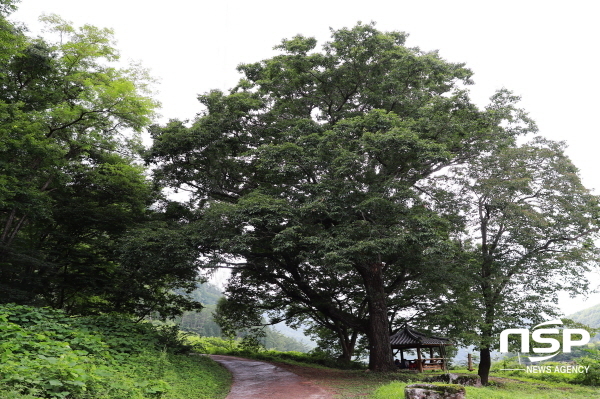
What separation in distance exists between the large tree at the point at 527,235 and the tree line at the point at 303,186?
2.4 inches

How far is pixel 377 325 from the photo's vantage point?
13.8 m

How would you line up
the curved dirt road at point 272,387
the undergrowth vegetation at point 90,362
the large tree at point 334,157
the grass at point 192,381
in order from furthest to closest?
1. the large tree at point 334,157
2. the curved dirt road at point 272,387
3. the grass at point 192,381
4. the undergrowth vegetation at point 90,362

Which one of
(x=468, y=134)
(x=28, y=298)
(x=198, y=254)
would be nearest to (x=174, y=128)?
(x=198, y=254)

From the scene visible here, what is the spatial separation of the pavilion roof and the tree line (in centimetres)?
219

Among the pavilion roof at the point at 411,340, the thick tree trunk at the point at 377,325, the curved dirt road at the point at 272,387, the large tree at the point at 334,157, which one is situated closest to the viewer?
the curved dirt road at the point at 272,387

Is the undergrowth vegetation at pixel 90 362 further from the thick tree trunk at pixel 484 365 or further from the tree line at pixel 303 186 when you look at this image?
the thick tree trunk at pixel 484 365

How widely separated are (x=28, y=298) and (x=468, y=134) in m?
15.0

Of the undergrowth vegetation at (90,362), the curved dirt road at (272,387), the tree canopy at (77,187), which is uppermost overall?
the tree canopy at (77,187)

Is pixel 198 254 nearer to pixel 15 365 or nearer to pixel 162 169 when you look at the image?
pixel 162 169

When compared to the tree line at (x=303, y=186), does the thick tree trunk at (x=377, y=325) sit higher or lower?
lower

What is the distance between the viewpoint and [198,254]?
40.1ft

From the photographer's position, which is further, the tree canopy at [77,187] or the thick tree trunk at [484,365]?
the thick tree trunk at [484,365]

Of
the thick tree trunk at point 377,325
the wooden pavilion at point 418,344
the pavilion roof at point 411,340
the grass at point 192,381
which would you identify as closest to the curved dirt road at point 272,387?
the grass at point 192,381

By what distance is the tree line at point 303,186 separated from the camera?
11.4 metres
